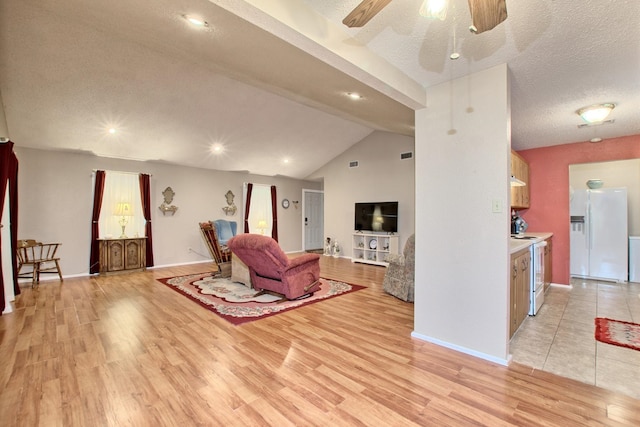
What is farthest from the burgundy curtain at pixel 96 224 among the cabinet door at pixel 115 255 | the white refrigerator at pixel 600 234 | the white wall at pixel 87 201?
the white refrigerator at pixel 600 234

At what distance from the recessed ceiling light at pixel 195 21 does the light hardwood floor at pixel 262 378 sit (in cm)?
237

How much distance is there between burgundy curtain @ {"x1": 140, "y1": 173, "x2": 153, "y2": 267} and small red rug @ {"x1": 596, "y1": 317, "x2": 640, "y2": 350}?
24.3ft

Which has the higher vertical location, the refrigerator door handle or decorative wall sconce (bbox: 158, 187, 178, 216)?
decorative wall sconce (bbox: 158, 187, 178, 216)

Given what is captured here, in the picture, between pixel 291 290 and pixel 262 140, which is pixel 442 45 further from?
pixel 262 140

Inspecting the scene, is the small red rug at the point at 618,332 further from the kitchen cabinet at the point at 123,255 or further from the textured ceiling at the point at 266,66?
the kitchen cabinet at the point at 123,255

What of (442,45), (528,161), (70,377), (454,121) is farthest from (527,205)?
(70,377)

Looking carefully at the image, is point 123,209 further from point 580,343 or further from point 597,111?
point 597,111

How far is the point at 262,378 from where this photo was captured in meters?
2.11

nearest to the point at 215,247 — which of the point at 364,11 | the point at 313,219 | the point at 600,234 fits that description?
the point at 313,219

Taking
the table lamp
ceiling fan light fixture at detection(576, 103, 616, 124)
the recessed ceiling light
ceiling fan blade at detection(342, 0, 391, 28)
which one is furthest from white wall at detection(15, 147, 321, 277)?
ceiling fan light fixture at detection(576, 103, 616, 124)

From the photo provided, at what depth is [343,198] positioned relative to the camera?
Result: 7961 millimetres

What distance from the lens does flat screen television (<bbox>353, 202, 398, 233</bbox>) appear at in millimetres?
6715

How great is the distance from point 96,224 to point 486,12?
6.93 meters

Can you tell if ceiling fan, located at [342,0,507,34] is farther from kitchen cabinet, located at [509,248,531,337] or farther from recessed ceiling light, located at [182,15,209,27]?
kitchen cabinet, located at [509,248,531,337]
